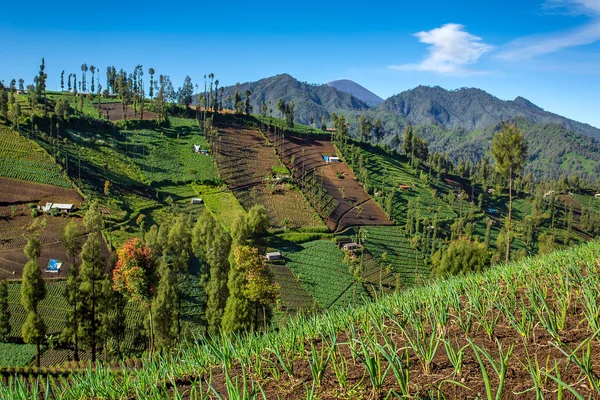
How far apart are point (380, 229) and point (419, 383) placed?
69.5 meters

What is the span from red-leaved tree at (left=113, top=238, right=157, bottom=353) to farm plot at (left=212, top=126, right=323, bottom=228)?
41957 millimetres

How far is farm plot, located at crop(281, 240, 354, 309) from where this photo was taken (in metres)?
47.9

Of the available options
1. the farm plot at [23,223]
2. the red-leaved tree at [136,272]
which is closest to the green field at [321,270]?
the red-leaved tree at [136,272]

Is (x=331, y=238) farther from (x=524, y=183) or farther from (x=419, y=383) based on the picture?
(x=524, y=183)

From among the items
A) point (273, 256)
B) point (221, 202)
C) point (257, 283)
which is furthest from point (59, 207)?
point (257, 283)

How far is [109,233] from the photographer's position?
50.2m

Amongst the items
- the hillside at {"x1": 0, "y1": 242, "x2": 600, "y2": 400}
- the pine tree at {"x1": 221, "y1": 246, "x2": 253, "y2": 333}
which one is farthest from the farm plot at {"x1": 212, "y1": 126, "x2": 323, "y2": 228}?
the hillside at {"x1": 0, "y1": 242, "x2": 600, "y2": 400}

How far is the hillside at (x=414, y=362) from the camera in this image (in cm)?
391

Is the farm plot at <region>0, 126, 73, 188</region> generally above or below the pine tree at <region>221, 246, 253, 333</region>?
above

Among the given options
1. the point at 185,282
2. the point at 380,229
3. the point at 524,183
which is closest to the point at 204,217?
the point at 185,282

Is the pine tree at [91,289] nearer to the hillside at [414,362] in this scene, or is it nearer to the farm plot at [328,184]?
the hillside at [414,362]

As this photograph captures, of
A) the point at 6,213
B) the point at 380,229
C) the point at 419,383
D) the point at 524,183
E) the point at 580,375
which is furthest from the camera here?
the point at 524,183

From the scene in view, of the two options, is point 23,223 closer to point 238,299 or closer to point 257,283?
point 238,299

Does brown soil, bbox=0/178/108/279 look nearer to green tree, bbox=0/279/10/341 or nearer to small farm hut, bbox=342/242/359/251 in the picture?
green tree, bbox=0/279/10/341
